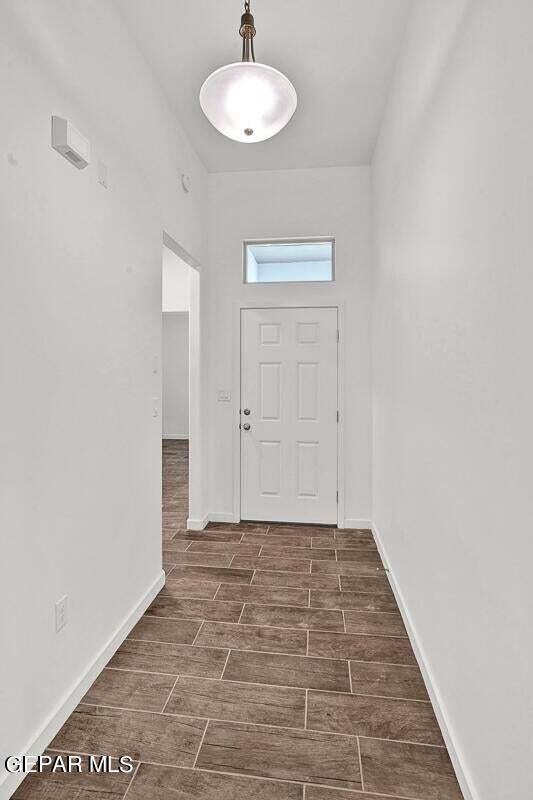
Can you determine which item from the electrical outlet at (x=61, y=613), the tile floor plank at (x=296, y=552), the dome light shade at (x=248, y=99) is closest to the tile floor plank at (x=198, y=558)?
the tile floor plank at (x=296, y=552)

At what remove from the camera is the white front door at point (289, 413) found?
4.07 metres

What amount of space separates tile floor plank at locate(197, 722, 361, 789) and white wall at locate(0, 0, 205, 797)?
0.63 m

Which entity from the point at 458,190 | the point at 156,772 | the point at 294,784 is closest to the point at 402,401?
the point at 458,190

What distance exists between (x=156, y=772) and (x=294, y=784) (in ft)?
1.52

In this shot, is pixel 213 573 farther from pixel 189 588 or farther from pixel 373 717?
pixel 373 717

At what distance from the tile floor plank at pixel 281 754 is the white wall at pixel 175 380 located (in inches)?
307

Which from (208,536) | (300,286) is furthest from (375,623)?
(300,286)

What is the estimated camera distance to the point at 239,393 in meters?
4.14

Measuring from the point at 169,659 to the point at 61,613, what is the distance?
0.64 metres

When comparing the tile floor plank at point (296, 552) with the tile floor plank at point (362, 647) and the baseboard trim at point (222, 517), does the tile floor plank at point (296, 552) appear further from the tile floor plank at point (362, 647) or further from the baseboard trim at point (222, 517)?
the tile floor plank at point (362, 647)

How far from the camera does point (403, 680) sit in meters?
1.99

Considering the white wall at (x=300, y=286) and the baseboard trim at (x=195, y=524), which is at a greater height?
the white wall at (x=300, y=286)

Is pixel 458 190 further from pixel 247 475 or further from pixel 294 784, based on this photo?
pixel 247 475

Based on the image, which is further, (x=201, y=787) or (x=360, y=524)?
(x=360, y=524)
